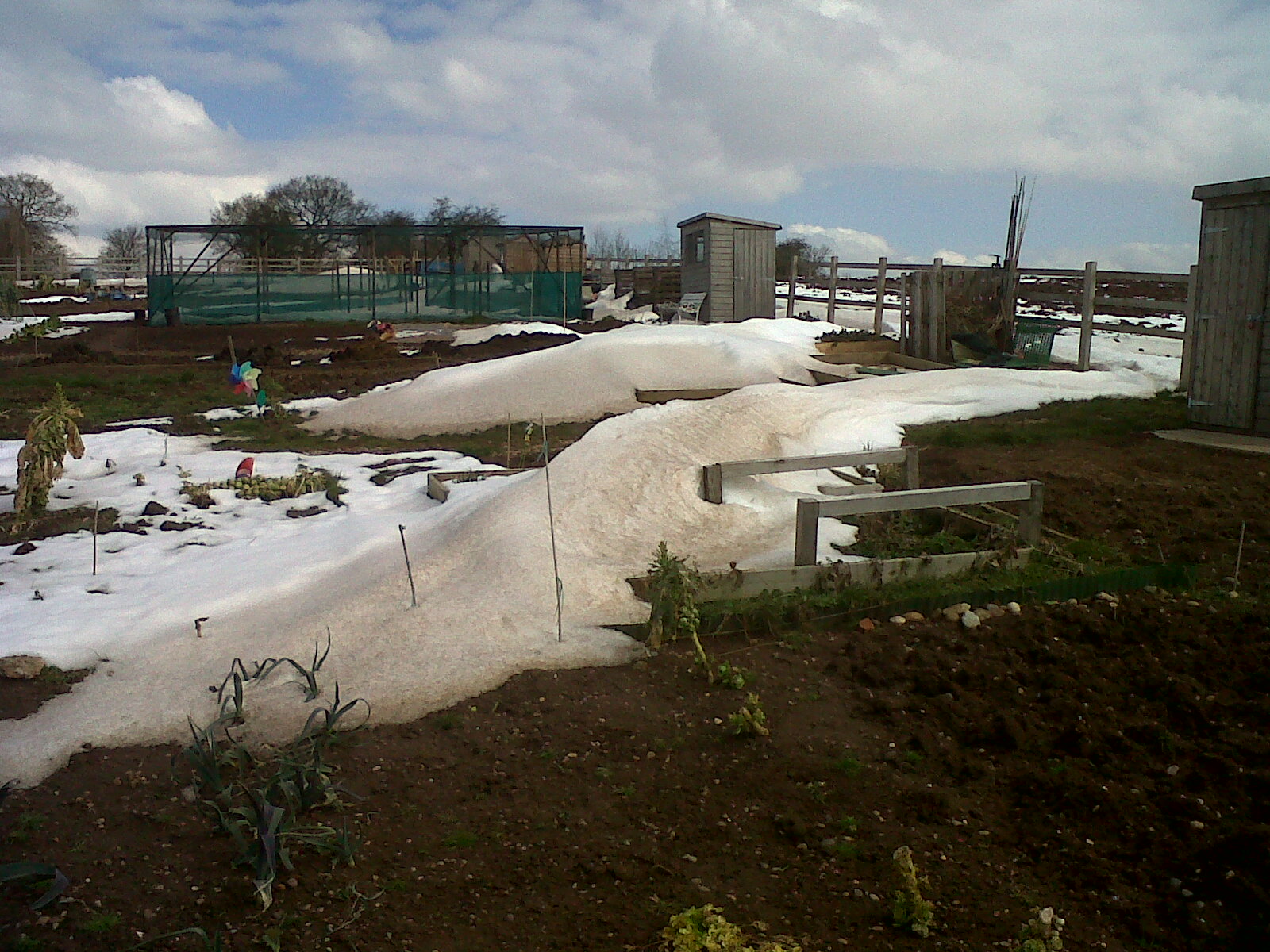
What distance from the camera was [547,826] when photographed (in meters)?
3.39

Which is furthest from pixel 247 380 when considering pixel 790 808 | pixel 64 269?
pixel 64 269

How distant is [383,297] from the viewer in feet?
97.5

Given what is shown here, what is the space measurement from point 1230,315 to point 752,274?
16.2 metres

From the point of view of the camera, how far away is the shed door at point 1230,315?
378 inches

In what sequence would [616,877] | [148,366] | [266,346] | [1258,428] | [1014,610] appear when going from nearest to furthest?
[616,877] < [1014,610] < [1258,428] < [148,366] < [266,346]

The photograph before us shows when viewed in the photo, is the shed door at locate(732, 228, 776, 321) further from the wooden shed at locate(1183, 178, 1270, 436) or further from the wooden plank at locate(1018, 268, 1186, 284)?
the wooden shed at locate(1183, 178, 1270, 436)

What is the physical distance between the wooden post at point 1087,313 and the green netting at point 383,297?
16.2 m

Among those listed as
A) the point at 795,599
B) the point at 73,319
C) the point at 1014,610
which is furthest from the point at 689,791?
the point at 73,319

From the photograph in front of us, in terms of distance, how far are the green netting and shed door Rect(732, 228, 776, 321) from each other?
5569 millimetres

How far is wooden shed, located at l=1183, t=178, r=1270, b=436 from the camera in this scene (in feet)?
31.4

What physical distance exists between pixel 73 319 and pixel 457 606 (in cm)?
2971

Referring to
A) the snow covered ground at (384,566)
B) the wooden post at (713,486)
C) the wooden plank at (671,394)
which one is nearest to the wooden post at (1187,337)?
the snow covered ground at (384,566)

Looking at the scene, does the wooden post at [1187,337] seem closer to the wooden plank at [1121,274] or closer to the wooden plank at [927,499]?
the wooden plank at [1121,274]

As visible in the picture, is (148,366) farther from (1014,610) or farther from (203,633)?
(1014,610)
